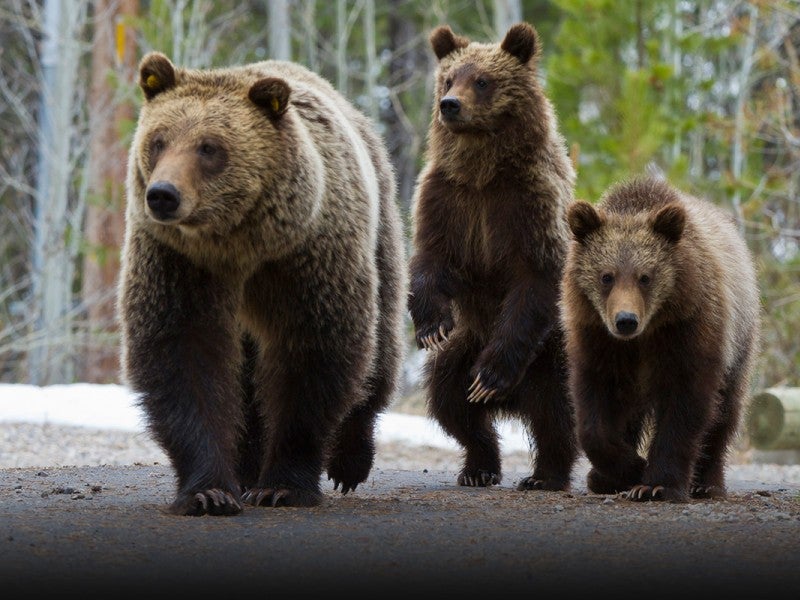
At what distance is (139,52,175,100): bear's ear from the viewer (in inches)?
213

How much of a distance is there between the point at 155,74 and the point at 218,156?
534mm

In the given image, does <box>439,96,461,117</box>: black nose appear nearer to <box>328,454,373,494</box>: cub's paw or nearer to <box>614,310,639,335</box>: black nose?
<box>614,310,639,335</box>: black nose

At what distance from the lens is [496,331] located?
6613 mm

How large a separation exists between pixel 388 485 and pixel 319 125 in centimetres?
238

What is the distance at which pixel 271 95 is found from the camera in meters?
5.40

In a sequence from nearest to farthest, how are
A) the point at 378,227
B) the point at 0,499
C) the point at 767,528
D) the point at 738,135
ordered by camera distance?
the point at 767,528 → the point at 0,499 → the point at 378,227 → the point at 738,135

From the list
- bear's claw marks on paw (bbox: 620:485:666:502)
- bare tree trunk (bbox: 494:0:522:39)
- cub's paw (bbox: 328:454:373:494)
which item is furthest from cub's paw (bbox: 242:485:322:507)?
bare tree trunk (bbox: 494:0:522:39)

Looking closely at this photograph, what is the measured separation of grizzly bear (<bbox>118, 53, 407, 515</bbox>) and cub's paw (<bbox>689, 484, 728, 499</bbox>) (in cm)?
188

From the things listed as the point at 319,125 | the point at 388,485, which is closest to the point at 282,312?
the point at 319,125

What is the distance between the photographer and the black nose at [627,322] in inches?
225

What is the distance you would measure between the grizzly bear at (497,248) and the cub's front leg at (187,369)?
1494 millimetres

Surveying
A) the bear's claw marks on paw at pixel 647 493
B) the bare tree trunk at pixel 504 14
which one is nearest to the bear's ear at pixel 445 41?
the bear's claw marks on paw at pixel 647 493

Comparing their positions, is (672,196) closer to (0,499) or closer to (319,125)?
(319,125)

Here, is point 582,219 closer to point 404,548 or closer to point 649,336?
point 649,336
